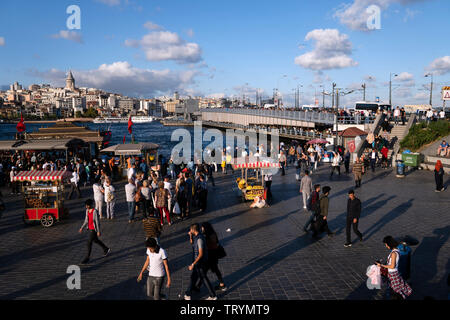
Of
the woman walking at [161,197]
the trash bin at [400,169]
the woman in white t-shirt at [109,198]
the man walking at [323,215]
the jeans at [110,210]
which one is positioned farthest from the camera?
the trash bin at [400,169]

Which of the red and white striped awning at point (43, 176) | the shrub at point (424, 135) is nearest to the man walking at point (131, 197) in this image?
the red and white striped awning at point (43, 176)

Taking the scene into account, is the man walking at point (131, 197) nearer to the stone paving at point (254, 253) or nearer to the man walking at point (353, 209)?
the stone paving at point (254, 253)

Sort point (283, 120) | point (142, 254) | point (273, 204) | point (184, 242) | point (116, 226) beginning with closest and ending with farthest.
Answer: point (142, 254) → point (184, 242) → point (116, 226) → point (273, 204) → point (283, 120)

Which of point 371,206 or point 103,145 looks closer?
point 371,206

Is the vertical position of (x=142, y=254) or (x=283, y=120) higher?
(x=283, y=120)

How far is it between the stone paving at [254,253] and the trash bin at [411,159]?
24.3 ft

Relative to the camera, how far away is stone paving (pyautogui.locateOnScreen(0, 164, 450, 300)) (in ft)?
21.4

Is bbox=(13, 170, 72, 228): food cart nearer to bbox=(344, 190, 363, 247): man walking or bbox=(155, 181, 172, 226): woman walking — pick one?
bbox=(155, 181, 172, 226): woman walking

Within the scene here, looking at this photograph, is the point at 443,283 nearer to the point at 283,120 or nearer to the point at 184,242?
the point at 184,242

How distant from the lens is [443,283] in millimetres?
6656

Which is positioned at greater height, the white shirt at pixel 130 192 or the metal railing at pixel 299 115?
the metal railing at pixel 299 115

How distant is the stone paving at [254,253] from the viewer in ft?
21.4
